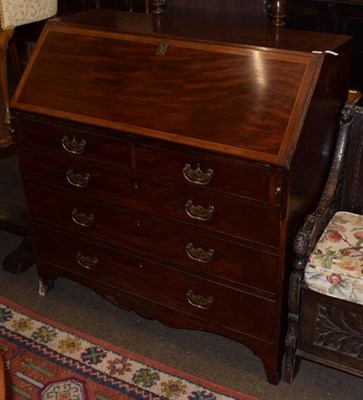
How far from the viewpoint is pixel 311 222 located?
1.80m

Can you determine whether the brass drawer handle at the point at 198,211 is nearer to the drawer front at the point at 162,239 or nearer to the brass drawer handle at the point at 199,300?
the drawer front at the point at 162,239

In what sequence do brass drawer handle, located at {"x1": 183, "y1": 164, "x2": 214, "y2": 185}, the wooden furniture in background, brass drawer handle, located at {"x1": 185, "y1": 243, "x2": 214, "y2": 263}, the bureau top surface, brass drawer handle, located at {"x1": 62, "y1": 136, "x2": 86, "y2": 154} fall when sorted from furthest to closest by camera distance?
the wooden furniture in background → brass drawer handle, located at {"x1": 62, "y1": 136, "x2": 86, "y2": 154} → brass drawer handle, located at {"x1": 185, "y1": 243, "x2": 214, "y2": 263} → brass drawer handle, located at {"x1": 183, "y1": 164, "x2": 214, "y2": 185} → the bureau top surface

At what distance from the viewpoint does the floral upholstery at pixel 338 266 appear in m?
1.73

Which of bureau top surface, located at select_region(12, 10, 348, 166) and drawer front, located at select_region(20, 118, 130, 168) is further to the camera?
drawer front, located at select_region(20, 118, 130, 168)

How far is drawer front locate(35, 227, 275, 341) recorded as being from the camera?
1.93m

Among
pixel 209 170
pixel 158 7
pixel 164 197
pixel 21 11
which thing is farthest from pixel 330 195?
pixel 21 11

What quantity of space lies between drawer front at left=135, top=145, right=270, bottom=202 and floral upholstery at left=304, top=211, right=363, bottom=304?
29 cm

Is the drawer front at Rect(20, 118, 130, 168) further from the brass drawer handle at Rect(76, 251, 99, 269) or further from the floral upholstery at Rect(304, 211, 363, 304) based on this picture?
the floral upholstery at Rect(304, 211, 363, 304)

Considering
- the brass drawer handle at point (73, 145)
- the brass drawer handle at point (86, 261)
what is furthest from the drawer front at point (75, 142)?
the brass drawer handle at point (86, 261)

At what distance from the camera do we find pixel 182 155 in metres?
1.79

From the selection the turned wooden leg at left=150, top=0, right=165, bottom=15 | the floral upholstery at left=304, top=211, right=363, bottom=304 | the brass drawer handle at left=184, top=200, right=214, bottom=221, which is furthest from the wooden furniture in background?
the brass drawer handle at left=184, top=200, right=214, bottom=221

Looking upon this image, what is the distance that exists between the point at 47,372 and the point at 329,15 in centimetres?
238

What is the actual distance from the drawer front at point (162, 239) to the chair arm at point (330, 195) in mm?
122

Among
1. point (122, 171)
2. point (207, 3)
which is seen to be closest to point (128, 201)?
point (122, 171)
